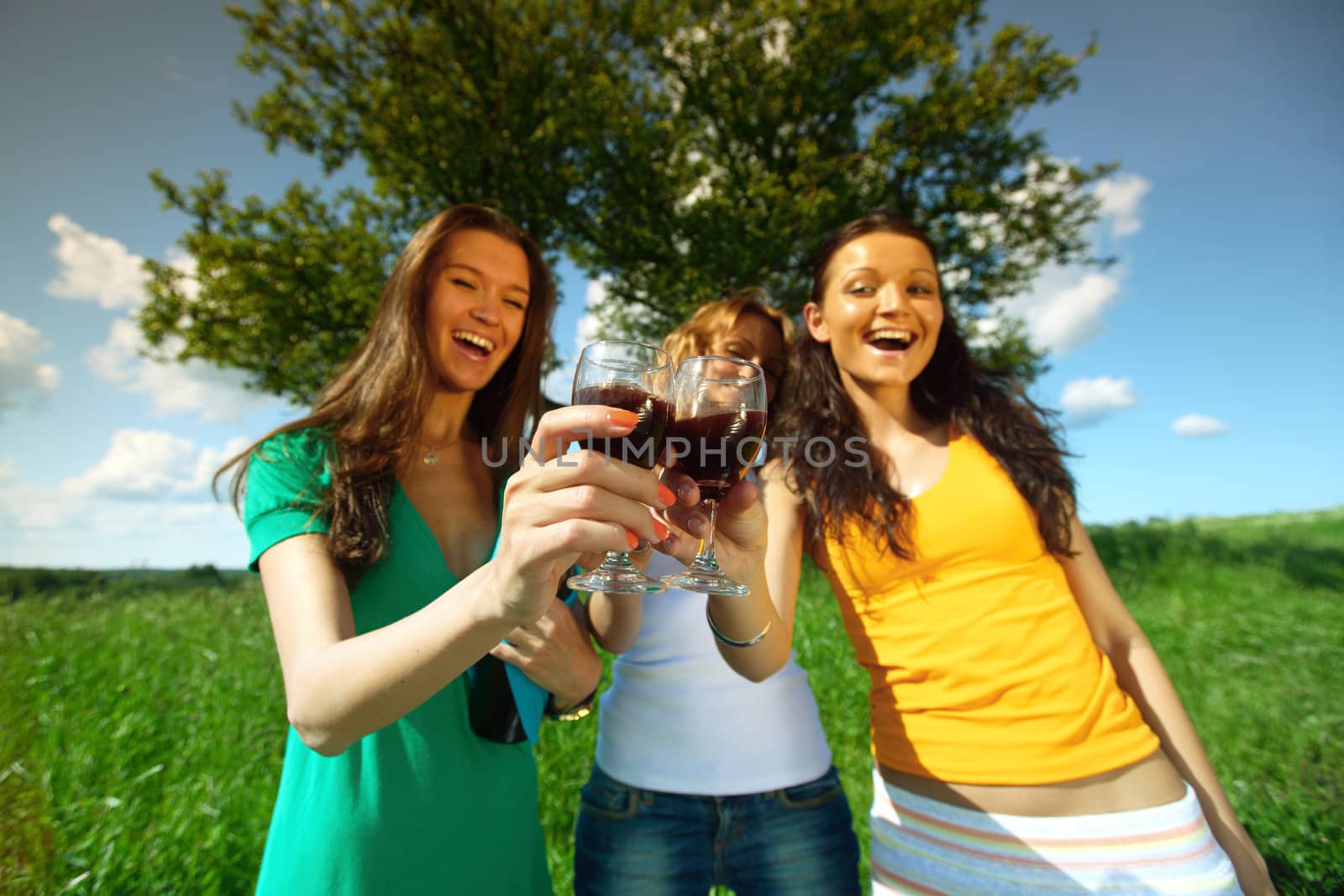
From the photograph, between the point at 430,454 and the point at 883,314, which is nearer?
the point at 430,454

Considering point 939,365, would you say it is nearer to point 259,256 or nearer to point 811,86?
point 811,86

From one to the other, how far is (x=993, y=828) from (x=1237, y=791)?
4064 millimetres

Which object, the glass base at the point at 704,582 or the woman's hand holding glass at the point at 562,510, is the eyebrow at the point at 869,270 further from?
the woman's hand holding glass at the point at 562,510

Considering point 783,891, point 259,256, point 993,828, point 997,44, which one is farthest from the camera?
point 997,44

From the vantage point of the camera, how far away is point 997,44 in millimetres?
12664

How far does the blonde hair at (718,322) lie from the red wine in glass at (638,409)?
4.86ft

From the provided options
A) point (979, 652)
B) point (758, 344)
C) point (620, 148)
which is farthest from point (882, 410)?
point (620, 148)

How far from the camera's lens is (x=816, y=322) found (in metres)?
2.80

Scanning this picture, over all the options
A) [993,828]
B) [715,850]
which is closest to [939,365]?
[993,828]

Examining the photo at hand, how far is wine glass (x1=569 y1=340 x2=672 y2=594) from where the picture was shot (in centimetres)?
148

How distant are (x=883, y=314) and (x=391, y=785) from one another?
219cm

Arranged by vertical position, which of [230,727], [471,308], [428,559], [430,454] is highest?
[471,308]

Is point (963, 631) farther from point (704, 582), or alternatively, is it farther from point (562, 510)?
point (562, 510)

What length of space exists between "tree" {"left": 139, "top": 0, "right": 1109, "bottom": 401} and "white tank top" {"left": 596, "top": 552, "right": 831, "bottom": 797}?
8925 millimetres
